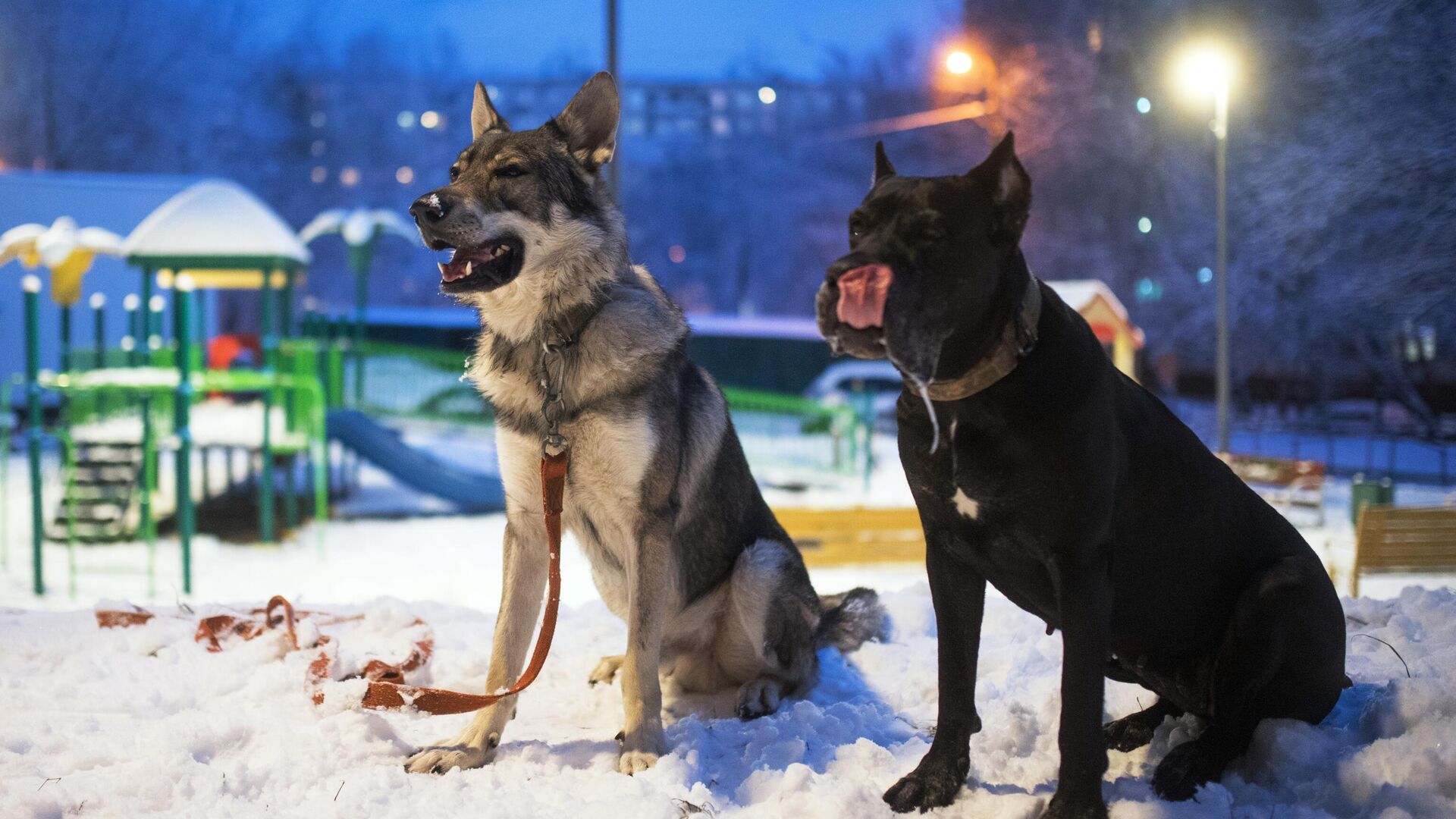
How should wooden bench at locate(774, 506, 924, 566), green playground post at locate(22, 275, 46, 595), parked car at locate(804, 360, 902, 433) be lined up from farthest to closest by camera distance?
1. parked car at locate(804, 360, 902, 433)
2. green playground post at locate(22, 275, 46, 595)
3. wooden bench at locate(774, 506, 924, 566)

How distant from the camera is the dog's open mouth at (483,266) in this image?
214 centimetres

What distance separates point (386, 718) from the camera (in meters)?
2.41

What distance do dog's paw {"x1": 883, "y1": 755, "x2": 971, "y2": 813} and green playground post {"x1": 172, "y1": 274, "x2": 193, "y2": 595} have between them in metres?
6.04

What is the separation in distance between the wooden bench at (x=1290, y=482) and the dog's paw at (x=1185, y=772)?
4967 mm

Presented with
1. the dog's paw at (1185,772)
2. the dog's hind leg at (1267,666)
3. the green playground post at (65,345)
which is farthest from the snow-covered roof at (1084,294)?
the green playground post at (65,345)

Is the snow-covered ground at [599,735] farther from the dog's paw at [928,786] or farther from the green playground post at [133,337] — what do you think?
the green playground post at [133,337]

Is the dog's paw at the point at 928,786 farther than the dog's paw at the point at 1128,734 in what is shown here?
No

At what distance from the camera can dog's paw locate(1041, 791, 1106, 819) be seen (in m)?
1.60

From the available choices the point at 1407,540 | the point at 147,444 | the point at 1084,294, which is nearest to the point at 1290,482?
the point at 1084,294

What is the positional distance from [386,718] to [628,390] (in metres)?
1.01

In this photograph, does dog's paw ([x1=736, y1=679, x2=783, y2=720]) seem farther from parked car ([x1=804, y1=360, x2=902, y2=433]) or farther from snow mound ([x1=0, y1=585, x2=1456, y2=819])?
parked car ([x1=804, y1=360, x2=902, y2=433])

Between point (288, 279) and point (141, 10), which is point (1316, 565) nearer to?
point (288, 279)

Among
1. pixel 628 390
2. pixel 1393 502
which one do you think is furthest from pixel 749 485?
pixel 1393 502

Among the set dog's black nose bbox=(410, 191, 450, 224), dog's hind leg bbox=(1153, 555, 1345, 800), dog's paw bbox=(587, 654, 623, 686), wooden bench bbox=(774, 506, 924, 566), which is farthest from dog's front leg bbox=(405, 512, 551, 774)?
wooden bench bbox=(774, 506, 924, 566)
